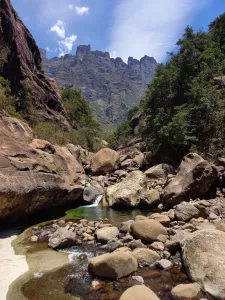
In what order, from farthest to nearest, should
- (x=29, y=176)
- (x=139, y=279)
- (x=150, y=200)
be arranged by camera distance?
(x=150, y=200) < (x=29, y=176) < (x=139, y=279)

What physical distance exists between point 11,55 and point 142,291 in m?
37.7

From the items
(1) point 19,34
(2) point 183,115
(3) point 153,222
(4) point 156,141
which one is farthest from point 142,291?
(1) point 19,34

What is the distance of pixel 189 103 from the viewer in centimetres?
2409

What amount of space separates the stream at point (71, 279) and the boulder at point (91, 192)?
8.54 m

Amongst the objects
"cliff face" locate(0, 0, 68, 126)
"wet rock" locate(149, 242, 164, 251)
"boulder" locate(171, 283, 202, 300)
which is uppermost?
"cliff face" locate(0, 0, 68, 126)

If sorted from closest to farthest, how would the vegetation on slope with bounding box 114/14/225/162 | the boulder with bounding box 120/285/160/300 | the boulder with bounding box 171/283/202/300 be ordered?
the boulder with bounding box 120/285/160/300 < the boulder with bounding box 171/283/202/300 < the vegetation on slope with bounding box 114/14/225/162

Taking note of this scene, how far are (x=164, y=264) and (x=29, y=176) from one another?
6.68 metres

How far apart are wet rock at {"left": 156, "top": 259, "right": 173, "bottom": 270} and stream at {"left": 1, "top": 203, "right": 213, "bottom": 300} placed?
14 cm

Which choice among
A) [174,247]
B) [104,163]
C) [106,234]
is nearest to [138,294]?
[174,247]

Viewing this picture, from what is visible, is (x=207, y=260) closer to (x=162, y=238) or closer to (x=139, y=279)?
(x=139, y=279)

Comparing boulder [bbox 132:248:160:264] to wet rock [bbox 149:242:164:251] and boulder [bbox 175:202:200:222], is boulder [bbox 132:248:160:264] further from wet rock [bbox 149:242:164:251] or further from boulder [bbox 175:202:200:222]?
boulder [bbox 175:202:200:222]

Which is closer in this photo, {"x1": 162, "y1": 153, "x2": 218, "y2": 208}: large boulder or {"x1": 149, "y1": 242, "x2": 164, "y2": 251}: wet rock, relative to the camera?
{"x1": 149, "y1": 242, "x2": 164, "y2": 251}: wet rock

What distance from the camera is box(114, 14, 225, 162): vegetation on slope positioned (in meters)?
21.8

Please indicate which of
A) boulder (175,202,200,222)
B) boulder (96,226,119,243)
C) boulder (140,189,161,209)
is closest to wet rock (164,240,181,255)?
boulder (96,226,119,243)
